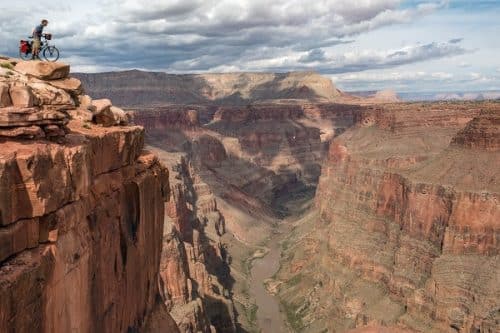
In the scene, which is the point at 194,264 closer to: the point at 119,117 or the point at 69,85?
the point at 119,117

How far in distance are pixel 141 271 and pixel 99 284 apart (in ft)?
22.5

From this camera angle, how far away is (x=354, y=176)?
4063 inches

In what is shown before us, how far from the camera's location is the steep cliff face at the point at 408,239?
67188 millimetres

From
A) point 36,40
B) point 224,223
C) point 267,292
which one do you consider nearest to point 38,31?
point 36,40

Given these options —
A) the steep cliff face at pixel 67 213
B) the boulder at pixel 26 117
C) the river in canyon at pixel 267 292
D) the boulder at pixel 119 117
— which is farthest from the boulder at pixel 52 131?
the river in canyon at pixel 267 292

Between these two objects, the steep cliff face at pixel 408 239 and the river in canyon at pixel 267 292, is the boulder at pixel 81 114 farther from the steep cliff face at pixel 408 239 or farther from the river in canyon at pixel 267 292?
the river in canyon at pixel 267 292

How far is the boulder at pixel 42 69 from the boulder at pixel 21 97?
17.7ft

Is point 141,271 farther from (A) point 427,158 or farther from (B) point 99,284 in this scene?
(A) point 427,158

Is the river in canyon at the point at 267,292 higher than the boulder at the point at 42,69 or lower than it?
lower

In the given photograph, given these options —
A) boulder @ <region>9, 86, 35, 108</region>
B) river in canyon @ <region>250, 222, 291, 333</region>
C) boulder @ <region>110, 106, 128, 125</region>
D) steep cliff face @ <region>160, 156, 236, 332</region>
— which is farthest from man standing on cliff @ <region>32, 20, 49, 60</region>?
river in canyon @ <region>250, 222, 291, 333</region>

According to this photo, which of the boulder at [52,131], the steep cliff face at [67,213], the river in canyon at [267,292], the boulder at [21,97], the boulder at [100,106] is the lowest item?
the river in canyon at [267,292]

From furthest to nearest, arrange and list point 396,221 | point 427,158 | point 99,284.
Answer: point 427,158 → point 396,221 → point 99,284

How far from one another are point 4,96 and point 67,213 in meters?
4.55

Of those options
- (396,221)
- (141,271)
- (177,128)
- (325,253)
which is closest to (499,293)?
(396,221)
